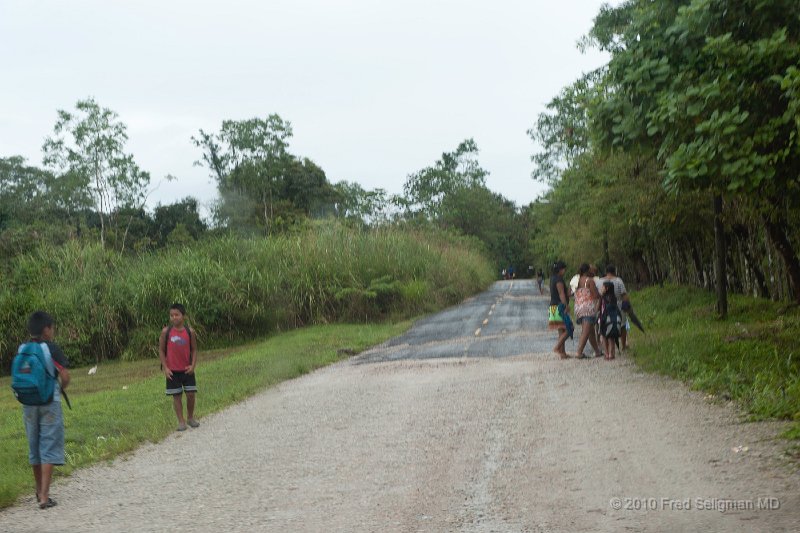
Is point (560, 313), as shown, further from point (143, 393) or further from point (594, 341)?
point (143, 393)

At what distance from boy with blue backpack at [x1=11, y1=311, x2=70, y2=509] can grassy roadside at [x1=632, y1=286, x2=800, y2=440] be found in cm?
701

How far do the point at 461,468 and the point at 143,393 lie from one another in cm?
1175

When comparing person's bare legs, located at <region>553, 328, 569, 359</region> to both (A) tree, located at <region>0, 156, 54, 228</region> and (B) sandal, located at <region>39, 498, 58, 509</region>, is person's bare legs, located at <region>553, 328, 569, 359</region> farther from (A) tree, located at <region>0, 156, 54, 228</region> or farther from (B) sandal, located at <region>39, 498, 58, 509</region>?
(A) tree, located at <region>0, 156, 54, 228</region>

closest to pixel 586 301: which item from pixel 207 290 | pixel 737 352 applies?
pixel 737 352

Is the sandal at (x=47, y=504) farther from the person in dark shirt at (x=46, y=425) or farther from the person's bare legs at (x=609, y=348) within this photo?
the person's bare legs at (x=609, y=348)

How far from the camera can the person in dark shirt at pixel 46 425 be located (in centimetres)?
849

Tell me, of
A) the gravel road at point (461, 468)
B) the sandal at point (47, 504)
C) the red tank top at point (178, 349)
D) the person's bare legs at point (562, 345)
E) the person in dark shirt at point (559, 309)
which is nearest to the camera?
the gravel road at point (461, 468)

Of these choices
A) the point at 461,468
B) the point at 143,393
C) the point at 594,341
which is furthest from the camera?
the point at 143,393

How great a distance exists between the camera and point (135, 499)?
8.40 meters

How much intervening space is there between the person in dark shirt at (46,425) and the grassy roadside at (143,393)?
0.57 metres

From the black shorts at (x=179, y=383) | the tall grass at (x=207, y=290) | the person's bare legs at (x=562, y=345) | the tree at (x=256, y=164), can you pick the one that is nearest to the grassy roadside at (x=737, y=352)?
the person's bare legs at (x=562, y=345)

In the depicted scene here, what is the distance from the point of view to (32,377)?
8461mm

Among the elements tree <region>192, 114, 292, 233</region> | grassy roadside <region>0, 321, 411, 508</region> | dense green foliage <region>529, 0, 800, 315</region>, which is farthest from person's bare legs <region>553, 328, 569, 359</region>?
tree <region>192, 114, 292, 233</region>

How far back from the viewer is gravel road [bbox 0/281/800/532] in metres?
6.89
